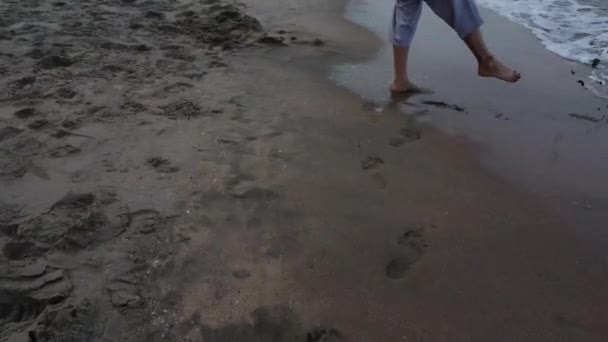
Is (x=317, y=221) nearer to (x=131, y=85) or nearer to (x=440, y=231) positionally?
(x=440, y=231)

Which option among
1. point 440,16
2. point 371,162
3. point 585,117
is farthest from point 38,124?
point 585,117

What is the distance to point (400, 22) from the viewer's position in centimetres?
312

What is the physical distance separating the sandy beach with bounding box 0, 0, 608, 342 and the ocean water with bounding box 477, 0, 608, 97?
29cm

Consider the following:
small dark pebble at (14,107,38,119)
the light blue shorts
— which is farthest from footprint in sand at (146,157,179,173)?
the light blue shorts

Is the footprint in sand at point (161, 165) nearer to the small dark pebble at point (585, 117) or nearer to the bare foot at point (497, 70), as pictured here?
the bare foot at point (497, 70)

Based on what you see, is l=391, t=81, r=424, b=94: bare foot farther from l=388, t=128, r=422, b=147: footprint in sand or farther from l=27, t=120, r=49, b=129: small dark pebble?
l=27, t=120, r=49, b=129: small dark pebble

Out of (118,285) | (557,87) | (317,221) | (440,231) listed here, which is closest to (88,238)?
(118,285)

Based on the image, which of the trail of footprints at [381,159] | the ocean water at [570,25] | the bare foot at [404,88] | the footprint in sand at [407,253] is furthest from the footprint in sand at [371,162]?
the ocean water at [570,25]

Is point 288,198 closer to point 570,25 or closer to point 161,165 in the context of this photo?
point 161,165

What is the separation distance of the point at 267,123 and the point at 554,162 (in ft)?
4.85

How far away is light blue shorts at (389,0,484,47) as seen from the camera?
290cm

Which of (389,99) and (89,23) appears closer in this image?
(389,99)

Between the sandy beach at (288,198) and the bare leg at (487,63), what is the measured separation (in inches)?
7.3

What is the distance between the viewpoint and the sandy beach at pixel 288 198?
161cm
